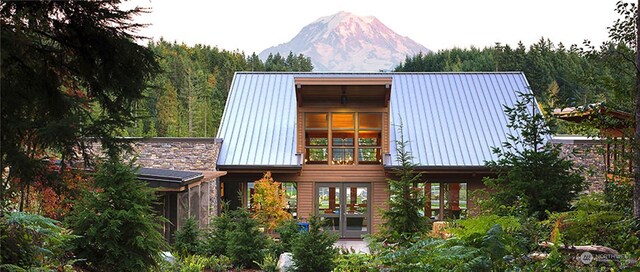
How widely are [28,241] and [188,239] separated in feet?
21.5

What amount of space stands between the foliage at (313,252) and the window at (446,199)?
10.1 m

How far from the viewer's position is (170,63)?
1500 inches

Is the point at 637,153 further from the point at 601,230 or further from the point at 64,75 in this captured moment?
the point at 64,75

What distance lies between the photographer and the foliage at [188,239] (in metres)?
12.0

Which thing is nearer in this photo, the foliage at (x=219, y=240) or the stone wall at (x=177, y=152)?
the foliage at (x=219, y=240)

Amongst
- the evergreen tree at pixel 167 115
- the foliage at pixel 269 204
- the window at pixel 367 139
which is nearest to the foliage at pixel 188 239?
the foliage at pixel 269 204

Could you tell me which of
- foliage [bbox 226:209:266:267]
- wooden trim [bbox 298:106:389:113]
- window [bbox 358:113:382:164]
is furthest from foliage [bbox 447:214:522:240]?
window [bbox 358:113:382:164]

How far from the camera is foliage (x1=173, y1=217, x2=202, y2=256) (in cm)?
1201

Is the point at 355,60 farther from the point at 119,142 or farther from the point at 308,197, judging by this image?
the point at 119,142

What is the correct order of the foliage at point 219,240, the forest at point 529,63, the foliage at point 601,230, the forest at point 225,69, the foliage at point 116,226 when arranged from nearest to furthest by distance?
the foliage at point 601,230 < the foliage at point 116,226 < the foliage at point 219,240 < the forest at point 225,69 < the forest at point 529,63

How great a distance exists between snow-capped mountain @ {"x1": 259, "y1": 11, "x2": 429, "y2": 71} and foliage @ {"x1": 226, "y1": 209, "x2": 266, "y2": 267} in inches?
1153

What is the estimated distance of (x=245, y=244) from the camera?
1097 cm

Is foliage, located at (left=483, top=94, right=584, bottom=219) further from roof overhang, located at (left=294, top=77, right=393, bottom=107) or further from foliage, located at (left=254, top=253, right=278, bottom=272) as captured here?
roof overhang, located at (left=294, top=77, right=393, bottom=107)

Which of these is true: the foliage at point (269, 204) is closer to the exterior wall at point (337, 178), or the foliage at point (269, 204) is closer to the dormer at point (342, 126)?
the exterior wall at point (337, 178)
